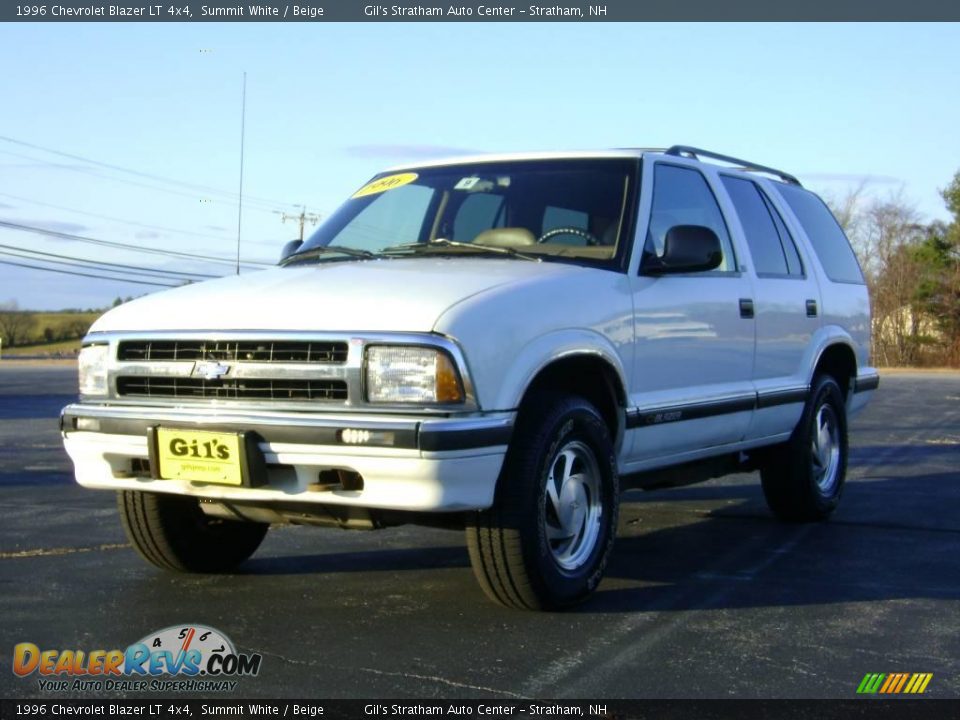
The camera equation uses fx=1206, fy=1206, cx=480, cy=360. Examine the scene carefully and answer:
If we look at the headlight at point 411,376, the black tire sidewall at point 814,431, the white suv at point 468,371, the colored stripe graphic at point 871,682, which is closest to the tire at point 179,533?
the white suv at point 468,371

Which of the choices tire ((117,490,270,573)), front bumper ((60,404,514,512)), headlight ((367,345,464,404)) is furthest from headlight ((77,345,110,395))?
headlight ((367,345,464,404))

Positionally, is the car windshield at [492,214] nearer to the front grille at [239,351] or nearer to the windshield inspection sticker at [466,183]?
the windshield inspection sticker at [466,183]

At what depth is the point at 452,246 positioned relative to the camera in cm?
537

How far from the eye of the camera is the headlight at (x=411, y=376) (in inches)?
163

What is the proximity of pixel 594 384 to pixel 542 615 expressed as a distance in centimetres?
104

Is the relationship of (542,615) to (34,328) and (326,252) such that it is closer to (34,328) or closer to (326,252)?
(326,252)

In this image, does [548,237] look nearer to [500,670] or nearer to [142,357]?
[142,357]

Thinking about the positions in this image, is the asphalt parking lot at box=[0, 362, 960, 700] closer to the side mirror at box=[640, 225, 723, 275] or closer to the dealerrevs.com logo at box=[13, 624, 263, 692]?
the dealerrevs.com logo at box=[13, 624, 263, 692]

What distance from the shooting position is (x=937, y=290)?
55.6m

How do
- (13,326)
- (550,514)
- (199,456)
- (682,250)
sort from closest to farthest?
(199,456)
(550,514)
(682,250)
(13,326)

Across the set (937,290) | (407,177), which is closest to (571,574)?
(407,177)

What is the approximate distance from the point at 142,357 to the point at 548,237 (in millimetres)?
1873

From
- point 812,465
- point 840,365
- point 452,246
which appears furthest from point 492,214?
point 840,365

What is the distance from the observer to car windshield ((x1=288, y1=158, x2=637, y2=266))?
5406 millimetres
